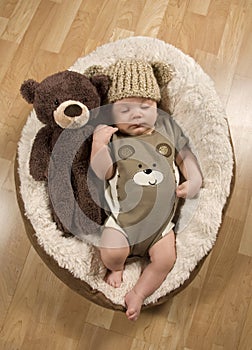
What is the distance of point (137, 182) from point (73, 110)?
0.21 metres

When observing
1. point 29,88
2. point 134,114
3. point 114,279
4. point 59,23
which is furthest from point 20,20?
point 114,279

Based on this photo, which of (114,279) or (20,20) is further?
(20,20)

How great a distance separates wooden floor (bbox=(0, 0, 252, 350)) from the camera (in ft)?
4.25

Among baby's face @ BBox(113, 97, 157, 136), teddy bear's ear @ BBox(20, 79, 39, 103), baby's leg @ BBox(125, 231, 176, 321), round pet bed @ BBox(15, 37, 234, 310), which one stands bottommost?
baby's leg @ BBox(125, 231, 176, 321)

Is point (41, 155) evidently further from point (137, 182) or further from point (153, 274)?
point (153, 274)

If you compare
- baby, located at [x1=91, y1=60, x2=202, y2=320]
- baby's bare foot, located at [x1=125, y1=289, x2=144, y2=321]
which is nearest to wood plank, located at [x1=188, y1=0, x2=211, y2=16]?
baby, located at [x1=91, y1=60, x2=202, y2=320]

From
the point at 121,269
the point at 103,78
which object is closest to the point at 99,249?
the point at 121,269

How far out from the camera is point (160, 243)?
1243 millimetres

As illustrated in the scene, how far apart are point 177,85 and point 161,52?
0.09m

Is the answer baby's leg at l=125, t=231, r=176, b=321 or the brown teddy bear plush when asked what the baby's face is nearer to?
the brown teddy bear plush

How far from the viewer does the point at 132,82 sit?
122 cm

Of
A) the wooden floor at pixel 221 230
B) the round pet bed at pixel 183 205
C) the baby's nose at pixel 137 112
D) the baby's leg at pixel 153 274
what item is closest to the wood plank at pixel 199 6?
the wooden floor at pixel 221 230

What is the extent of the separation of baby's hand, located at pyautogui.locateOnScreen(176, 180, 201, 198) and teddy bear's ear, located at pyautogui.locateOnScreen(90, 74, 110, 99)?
26 cm

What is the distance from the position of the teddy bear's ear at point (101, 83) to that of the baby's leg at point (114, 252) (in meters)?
0.30
